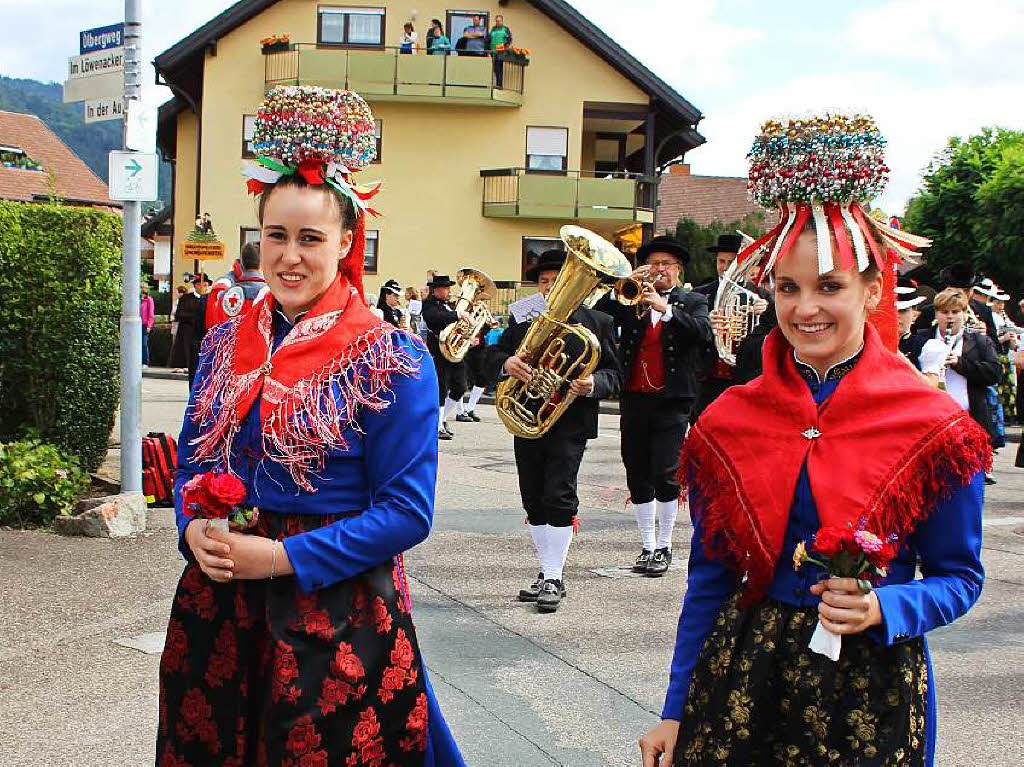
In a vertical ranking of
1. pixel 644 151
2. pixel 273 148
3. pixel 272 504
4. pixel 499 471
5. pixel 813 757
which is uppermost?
pixel 644 151

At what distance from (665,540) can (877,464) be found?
17.7ft

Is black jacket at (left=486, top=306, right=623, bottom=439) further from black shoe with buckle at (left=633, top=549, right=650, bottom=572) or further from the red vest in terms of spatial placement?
black shoe with buckle at (left=633, top=549, right=650, bottom=572)

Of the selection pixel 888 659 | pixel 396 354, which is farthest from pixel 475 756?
pixel 888 659

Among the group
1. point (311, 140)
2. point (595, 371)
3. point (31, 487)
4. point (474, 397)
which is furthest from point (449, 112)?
point (311, 140)

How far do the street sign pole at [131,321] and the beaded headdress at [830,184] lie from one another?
20.8 ft

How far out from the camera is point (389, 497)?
263cm

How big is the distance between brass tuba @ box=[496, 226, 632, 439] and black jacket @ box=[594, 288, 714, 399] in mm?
623

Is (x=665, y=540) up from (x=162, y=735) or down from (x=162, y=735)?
down

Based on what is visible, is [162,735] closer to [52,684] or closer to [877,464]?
[877,464]

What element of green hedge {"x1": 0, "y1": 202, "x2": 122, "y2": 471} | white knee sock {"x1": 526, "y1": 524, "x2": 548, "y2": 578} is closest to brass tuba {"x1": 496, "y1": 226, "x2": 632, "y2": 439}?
white knee sock {"x1": 526, "y1": 524, "x2": 548, "y2": 578}

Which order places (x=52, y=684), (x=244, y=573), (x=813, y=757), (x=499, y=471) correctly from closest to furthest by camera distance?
1. (x=813, y=757)
2. (x=244, y=573)
3. (x=52, y=684)
4. (x=499, y=471)

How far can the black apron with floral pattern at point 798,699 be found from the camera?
2.22m

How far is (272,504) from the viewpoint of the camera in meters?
2.66

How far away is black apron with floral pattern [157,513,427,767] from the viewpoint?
8.36 feet
